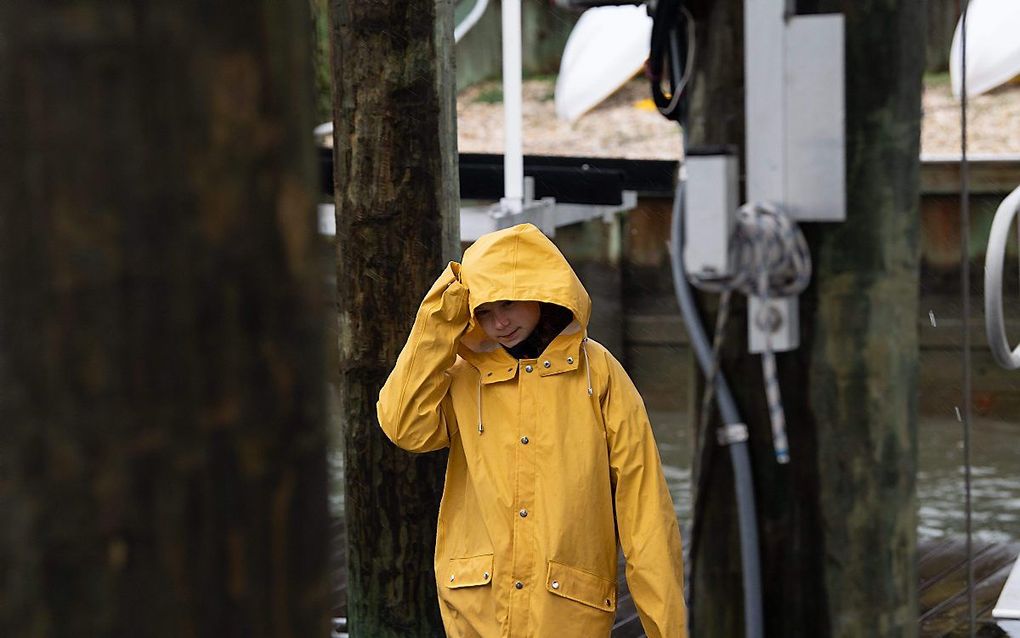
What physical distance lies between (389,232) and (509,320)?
1030mm

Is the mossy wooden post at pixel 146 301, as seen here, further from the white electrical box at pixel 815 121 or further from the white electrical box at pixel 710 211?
the white electrical box at pixel 815 121

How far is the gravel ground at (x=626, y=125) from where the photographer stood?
1484cm

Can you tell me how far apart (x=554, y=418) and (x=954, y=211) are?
1084cm

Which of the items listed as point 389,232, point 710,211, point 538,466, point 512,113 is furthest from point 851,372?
point 512,113

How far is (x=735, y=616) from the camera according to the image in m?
2.52

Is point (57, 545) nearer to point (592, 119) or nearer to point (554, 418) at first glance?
point (554, 418)

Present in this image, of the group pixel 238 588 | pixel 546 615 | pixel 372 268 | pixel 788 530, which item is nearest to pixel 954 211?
pixel 372 268

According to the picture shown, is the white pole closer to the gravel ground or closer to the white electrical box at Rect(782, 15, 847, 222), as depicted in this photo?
the gravel ground

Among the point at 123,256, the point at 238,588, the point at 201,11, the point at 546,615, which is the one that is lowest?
the point at 546,615

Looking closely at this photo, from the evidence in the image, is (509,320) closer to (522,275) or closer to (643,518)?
(522,275)

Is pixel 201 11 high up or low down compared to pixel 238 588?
up

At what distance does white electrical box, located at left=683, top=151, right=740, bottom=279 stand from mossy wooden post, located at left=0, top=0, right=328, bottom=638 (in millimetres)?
1090

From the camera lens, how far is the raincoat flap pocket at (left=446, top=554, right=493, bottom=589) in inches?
140

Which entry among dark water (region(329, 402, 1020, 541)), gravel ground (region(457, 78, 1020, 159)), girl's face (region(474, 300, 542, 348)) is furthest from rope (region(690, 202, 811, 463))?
gravel ground (region(457, 78, 1020, 159))
